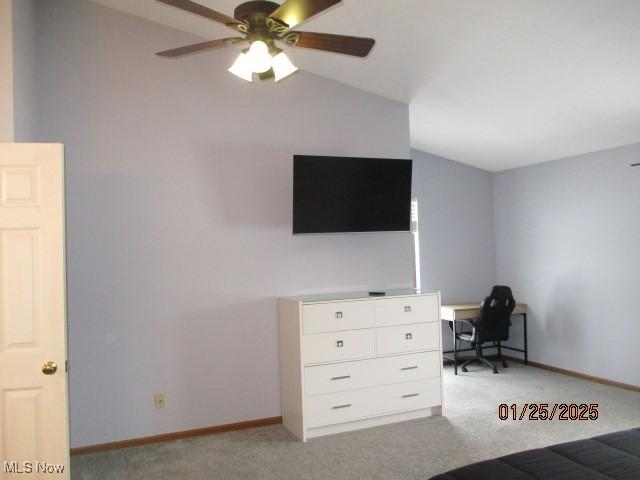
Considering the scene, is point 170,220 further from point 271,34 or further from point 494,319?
point 494,319

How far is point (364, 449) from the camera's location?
10.9 ft

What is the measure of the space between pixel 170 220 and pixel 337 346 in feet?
5.10

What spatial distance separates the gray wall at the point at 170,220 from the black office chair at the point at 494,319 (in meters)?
1.87

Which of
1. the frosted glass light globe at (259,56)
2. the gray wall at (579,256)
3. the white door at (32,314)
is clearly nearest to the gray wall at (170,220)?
the white door at (32,314)

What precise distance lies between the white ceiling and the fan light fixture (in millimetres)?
983

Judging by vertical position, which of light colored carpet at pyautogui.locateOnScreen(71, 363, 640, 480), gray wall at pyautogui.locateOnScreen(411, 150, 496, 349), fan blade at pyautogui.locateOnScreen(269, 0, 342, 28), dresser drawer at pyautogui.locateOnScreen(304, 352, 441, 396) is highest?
fan blade at pyautogui.locateOnScreen(269, 0, 342, 28)

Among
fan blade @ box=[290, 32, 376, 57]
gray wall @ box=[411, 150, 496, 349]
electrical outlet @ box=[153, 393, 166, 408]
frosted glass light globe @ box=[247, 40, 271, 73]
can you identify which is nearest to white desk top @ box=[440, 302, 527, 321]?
gray wall @ box=[411, 150, 496, 349]

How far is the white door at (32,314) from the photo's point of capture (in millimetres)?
2434

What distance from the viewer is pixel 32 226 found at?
2.51 meters

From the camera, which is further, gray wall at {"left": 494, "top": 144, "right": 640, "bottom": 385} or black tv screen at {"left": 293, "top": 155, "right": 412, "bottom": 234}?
gray wall at {"left": 494, "top": 144, "right": 640, "bottom": 385}
